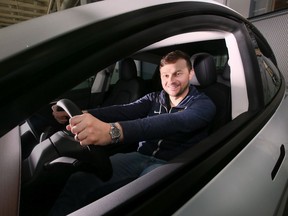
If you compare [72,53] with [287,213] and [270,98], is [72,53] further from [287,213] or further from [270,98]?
[287,213]

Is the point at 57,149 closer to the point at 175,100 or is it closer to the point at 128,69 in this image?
the point at 175,100

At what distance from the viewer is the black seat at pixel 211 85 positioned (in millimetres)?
1393

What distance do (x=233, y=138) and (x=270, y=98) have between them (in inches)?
22.0

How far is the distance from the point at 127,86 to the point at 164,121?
179cm

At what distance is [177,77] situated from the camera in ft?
4.53

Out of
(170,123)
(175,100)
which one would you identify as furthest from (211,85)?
(170,123)

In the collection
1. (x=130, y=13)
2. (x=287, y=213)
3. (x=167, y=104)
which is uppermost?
(x=130, y=13)

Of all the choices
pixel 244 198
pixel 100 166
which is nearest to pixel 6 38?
pixel 100 166

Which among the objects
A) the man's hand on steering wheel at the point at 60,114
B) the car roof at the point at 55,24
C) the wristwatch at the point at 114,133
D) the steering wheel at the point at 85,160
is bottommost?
the steering wheel at the point at 85,160

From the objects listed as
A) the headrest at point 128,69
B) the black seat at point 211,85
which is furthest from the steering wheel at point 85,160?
the headrest at point 128,69

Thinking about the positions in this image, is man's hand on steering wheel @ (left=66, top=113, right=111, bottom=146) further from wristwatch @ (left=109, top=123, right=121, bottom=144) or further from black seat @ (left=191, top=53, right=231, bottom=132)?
black seat @ (left=191, top=53, right=231, bottom=132)

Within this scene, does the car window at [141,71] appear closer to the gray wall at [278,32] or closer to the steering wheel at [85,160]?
the gray wall at [278,32]

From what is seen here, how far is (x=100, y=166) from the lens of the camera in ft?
3.38

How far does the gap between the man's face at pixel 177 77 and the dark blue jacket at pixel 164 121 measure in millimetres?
55
